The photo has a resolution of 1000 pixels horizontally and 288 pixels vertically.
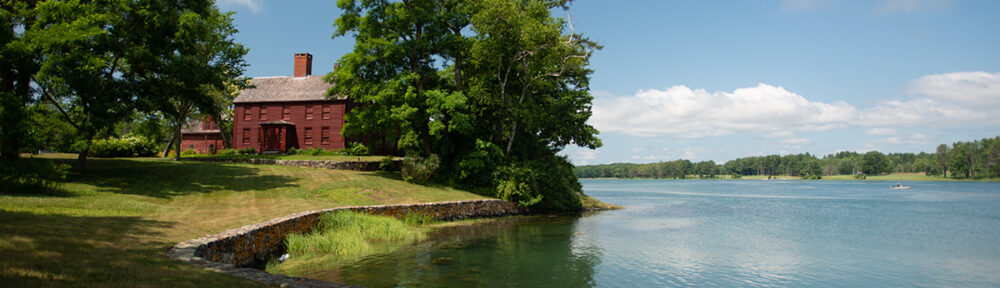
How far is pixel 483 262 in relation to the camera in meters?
15.3

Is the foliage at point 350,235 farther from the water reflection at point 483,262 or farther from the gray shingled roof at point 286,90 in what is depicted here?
the gray shingled roof at point 286,90

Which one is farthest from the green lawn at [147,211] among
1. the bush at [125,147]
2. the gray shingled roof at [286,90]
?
the gray shingled roof at [286,90]

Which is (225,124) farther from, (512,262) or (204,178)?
(512,262)

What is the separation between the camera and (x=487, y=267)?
1459 cm

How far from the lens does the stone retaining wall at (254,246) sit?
854 centimetres

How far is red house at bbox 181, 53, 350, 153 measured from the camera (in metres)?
47.2

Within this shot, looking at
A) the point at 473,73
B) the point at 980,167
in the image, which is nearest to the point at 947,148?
the point at 980,167

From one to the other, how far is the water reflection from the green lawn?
4.17 metres

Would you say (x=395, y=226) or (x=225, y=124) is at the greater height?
(x=225, y=124)

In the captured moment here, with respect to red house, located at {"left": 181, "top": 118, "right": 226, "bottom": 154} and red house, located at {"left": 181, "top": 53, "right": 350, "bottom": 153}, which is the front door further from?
red house, located at {"left": 181, "top": 118, "right": 226, "bottom": 154}

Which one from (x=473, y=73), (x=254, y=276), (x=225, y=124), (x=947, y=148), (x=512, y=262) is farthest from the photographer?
(x=947, y=148)

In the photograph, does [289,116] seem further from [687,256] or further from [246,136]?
[687,256]

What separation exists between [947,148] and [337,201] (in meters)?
192

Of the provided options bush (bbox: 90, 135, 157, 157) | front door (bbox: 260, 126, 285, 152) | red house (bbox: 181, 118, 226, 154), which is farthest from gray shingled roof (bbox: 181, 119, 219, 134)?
bush (bbox: 90, 135, 157, 157)
